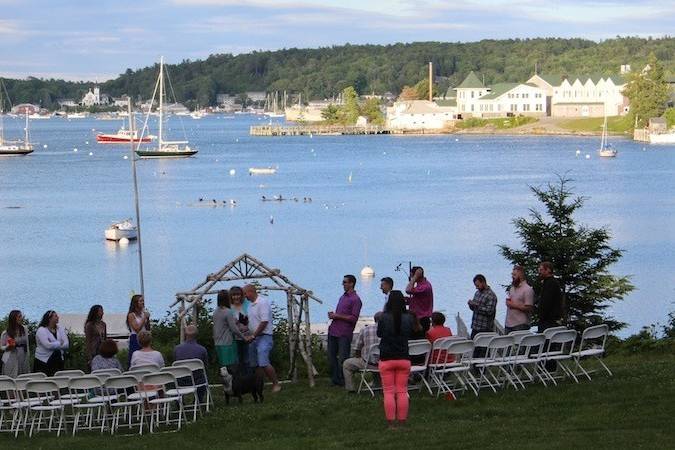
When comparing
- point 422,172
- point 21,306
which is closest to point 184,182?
point 422,172

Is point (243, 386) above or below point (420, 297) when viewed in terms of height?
below

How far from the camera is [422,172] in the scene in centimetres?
11581

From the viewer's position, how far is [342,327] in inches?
601

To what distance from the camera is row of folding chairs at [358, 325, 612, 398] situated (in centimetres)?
1377

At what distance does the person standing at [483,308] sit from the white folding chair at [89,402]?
459 centimetres

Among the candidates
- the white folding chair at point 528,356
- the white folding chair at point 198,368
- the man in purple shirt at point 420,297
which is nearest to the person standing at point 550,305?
the white folding chair at point 528,356

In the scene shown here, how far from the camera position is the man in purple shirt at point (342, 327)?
1499cm

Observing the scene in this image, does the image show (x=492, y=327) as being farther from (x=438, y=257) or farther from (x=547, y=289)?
(x=438, y=257)

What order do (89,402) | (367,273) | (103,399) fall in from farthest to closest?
(367,273) → (89,402) → (103,399)

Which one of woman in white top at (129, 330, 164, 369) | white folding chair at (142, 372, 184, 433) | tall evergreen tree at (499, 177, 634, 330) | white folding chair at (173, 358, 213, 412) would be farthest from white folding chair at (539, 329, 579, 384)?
tall evergreen tree at (499, 177, 634, 330)

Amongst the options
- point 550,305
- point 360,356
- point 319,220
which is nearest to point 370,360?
point 360,356

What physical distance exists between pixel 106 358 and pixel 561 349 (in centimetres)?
509

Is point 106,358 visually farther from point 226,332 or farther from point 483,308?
point 483,308

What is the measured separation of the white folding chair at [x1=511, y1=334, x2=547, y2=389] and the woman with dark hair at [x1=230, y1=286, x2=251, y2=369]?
3.12 metres
